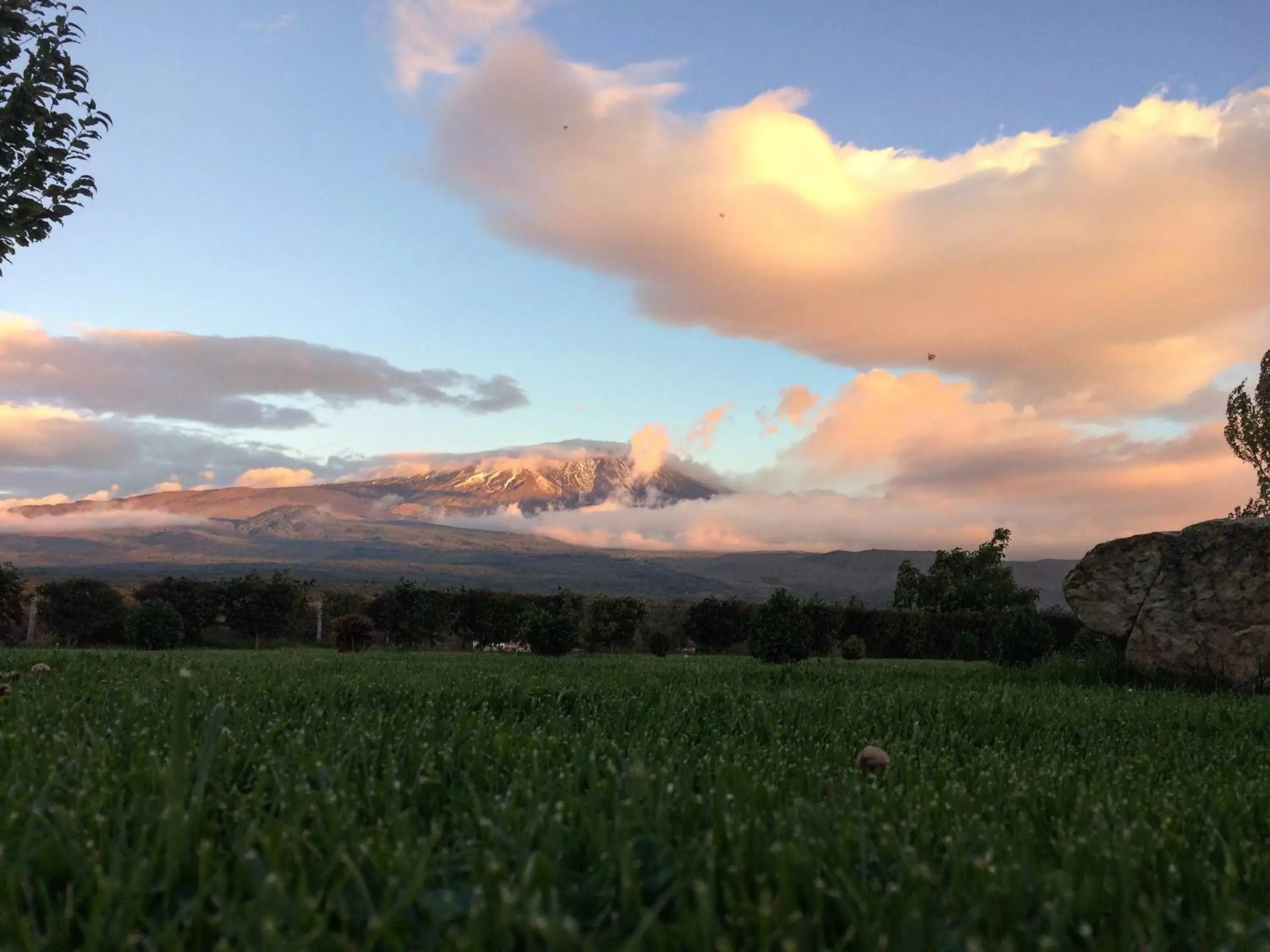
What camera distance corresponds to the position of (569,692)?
543 centimetres

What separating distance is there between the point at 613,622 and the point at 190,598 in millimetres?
12053

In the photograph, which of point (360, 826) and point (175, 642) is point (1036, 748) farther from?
point (175, 642)

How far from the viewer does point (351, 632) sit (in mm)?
20781

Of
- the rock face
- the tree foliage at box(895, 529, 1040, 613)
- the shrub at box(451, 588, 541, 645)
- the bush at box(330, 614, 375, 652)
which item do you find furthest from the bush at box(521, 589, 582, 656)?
the tree foliage at box(895, 529, 1040, 613)

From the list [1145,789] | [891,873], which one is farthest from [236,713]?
[1145,789]

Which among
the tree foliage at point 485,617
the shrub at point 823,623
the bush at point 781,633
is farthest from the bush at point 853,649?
the tree foliage at point 485,617

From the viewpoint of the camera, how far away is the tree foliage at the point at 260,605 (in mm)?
24531

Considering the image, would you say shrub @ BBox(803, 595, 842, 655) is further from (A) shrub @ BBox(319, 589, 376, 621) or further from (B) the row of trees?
(A) shrub @ BBox(319, 589, 376, 621)

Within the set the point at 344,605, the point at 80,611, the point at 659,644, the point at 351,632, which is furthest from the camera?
the point at 344,605

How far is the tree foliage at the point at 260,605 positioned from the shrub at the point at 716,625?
11963 mm

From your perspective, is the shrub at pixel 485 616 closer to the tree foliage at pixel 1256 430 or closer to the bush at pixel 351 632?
the bush at pixel 351 632

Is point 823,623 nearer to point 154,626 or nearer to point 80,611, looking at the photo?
point 154,626

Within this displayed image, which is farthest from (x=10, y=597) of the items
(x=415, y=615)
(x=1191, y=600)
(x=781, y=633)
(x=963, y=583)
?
(x=963, y=583)

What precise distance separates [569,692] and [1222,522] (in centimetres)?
866
